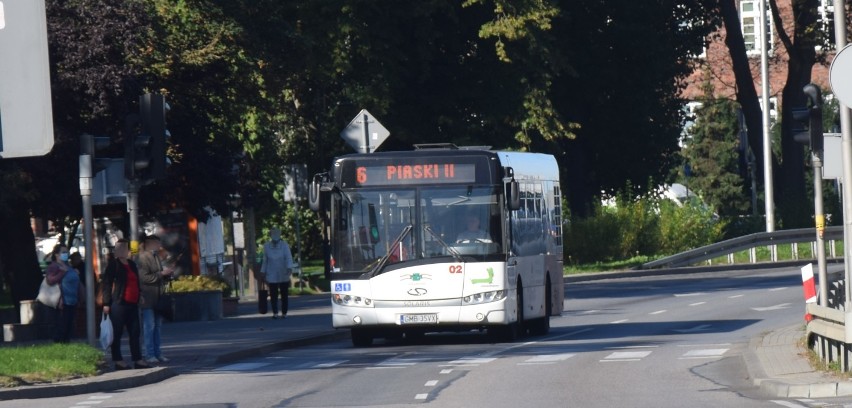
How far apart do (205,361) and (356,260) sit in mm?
2644

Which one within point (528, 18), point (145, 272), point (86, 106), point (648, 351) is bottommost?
point (648, 351)

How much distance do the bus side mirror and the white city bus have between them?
0.5 inches

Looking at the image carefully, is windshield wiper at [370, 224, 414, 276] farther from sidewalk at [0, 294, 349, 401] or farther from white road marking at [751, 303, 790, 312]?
Answer: white road marking at [751, 303, 790, 312]

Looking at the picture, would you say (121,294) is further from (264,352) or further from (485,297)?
(485,297)

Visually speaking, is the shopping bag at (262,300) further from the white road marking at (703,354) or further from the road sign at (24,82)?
the road sign at (24,82)

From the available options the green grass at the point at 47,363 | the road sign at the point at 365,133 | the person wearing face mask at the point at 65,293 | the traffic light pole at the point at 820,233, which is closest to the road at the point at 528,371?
the green grass at the point at 47,363

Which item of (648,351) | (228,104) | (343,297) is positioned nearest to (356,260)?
(343,297)

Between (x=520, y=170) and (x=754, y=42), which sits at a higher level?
(x=754, y=42)

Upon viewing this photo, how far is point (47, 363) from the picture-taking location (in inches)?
715

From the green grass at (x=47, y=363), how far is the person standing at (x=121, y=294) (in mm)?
428

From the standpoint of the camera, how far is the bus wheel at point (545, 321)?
2508 centimetres

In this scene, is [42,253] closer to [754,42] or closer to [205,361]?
[754,42]

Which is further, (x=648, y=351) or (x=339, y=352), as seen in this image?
(x=339, y=352)

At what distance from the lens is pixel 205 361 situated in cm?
2097
